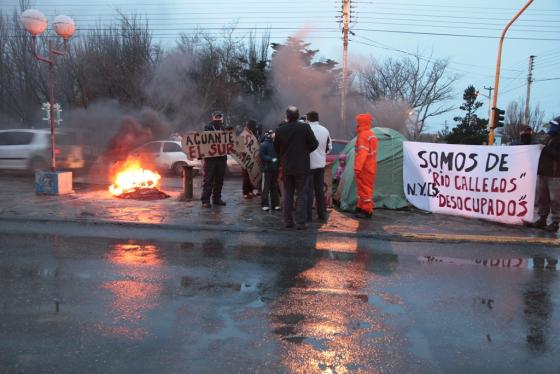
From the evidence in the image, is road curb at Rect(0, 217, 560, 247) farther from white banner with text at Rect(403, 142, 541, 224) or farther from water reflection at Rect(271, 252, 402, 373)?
water reflection at Rect(271, 252, 402, 373)

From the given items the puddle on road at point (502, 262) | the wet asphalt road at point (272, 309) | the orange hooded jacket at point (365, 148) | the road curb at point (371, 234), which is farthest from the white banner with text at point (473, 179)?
the puddle on road at point (502, 262)

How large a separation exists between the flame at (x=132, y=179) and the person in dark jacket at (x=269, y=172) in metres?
2.99

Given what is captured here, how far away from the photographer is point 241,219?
791 centimetres

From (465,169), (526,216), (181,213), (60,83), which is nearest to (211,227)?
(181,213)

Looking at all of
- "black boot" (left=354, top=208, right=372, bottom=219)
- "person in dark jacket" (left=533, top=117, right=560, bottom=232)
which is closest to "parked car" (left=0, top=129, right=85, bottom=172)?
"black boot" (left=354, top=208, right=372, bottom=219)

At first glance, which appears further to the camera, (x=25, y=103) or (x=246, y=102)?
(x=246, y=102)

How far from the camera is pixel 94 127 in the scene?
969 inches

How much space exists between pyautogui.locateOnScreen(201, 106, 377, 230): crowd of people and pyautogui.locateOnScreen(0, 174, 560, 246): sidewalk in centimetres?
28

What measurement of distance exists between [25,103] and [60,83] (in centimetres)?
271

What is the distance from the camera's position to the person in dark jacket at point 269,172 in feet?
27.8

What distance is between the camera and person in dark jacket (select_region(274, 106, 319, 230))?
6.96 m

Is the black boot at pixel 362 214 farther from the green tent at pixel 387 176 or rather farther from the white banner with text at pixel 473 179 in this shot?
the white banner with text at pixel 473 179

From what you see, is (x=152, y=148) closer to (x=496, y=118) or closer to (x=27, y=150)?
(x=27, y=150)

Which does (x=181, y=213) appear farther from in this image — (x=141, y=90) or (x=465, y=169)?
(x=141, y=90)
